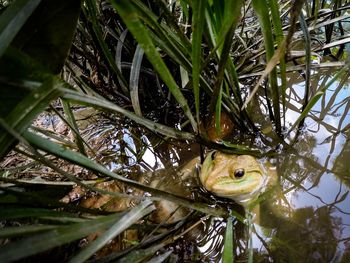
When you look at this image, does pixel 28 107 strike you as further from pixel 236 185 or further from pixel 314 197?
pixel 314 197

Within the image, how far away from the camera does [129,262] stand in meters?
0.69

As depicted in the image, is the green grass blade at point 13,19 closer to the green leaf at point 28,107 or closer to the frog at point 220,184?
the green leaf at point 28,107

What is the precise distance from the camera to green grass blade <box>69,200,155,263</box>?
565mm

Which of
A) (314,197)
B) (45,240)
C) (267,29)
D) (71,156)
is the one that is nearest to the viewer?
(45,240)

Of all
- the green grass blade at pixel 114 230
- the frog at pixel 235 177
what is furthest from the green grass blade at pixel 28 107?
the frog at pixel 235 177

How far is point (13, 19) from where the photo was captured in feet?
1.71

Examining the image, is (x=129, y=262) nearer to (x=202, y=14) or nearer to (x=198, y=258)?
(x=198, y=258)

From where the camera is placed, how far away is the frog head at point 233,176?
110 cm

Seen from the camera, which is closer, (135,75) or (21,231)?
(21,231)

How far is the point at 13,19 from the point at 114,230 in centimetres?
41

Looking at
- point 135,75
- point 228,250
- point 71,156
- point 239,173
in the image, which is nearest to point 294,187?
point 239,173

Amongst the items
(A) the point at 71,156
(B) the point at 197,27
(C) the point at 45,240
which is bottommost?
(C) the point at 45,240

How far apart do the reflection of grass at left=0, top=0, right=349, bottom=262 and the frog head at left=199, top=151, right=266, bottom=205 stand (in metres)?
0.06

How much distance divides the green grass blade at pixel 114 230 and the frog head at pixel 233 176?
44 centimetres
